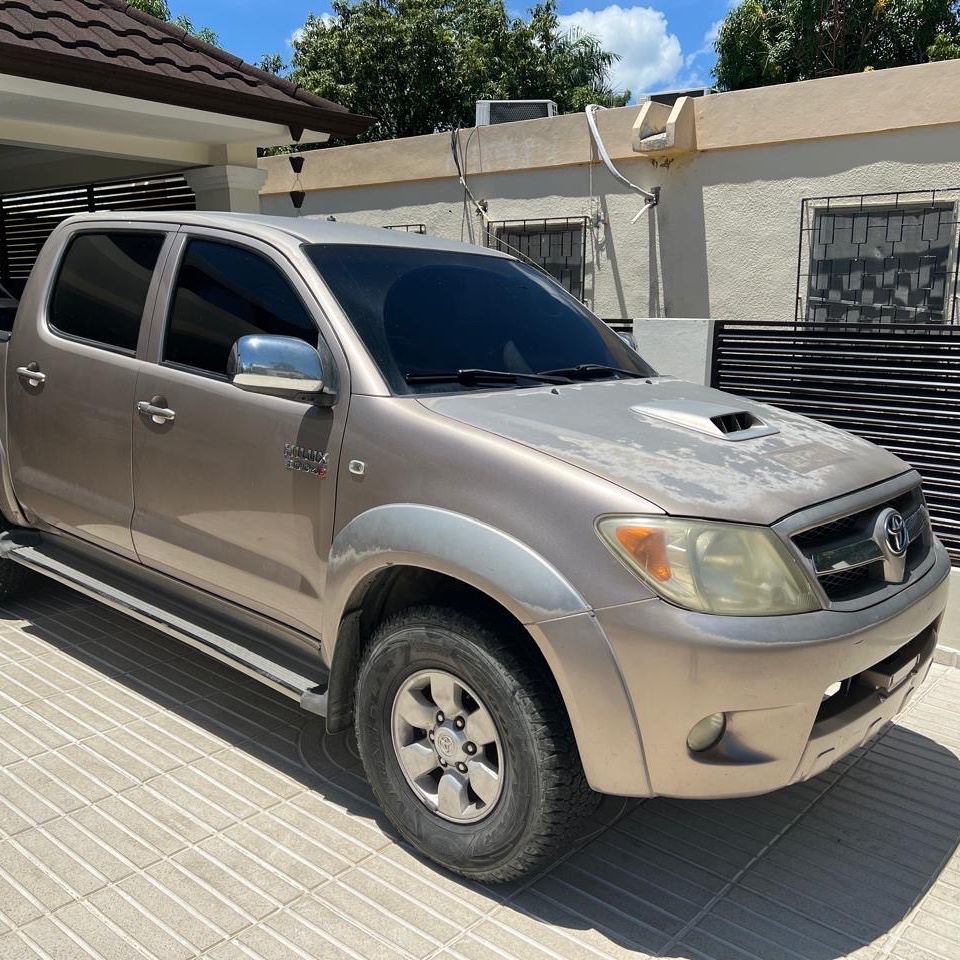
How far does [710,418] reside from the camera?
9.82 feet

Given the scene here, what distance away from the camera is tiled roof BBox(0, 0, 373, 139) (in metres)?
5.92

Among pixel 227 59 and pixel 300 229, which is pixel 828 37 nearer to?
pixel 227 59

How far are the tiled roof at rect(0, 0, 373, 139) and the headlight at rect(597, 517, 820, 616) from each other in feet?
17.4

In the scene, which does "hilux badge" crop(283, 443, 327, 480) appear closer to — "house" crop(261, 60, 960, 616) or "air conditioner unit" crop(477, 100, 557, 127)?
"house" crop(261, 60, 960, 616)

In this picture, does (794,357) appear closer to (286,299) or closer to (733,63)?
(286,299)

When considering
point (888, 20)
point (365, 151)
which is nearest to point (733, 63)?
point (888, 20)

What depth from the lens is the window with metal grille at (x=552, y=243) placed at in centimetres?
1083

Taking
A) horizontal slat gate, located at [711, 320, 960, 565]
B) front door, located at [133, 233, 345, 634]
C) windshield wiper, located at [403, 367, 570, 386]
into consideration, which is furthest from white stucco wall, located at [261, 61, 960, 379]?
front door, located at [133, 233, 345, 634]

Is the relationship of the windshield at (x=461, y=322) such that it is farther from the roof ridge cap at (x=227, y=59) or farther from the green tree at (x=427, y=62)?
the green tree at (x=427, y=62)

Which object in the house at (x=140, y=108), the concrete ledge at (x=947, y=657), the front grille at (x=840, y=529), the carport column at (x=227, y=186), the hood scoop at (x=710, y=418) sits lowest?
the concrete ledge at (x=947, y=657)

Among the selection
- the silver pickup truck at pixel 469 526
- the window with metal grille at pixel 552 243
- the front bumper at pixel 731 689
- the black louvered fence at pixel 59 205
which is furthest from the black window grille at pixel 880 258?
the front bumper at pixel 731 689

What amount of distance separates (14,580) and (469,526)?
3.37 meters

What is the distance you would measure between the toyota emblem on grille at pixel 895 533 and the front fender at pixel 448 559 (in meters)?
1.04

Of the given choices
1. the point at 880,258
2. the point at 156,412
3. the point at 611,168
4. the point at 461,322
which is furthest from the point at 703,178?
the point at 156,412
